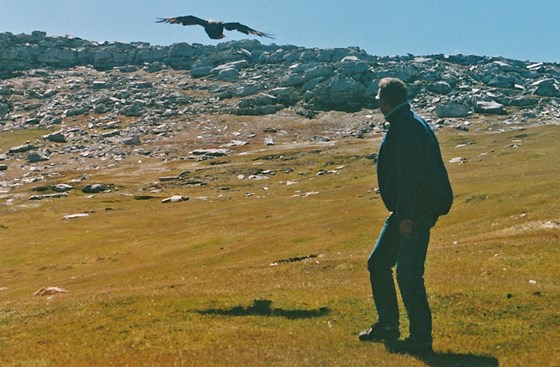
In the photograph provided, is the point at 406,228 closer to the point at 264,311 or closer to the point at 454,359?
the point at 454,359

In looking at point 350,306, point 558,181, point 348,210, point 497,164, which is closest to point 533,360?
point 350,306

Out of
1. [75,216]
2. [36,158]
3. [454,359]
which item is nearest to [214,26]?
[454,359]

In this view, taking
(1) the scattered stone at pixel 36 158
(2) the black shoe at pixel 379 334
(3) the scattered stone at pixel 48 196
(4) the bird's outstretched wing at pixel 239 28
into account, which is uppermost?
(4) the bird's outstretched wing at pixel 239 28

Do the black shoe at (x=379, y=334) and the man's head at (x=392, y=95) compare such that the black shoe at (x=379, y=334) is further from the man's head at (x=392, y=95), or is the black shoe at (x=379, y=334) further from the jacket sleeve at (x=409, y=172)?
the man's head at (x=392, y=95)

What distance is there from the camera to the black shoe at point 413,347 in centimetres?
1252

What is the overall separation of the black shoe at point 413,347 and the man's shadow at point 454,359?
72 millimetres

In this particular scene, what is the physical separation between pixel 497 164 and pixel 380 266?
8361cm

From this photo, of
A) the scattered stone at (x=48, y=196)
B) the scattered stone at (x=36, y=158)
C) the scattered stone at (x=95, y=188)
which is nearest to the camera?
the scattered stone at (x=48, y=196)

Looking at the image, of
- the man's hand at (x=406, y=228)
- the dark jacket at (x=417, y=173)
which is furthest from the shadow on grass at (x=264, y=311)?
the dark jacket at (x=417, y=173)

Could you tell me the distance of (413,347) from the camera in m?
12.6

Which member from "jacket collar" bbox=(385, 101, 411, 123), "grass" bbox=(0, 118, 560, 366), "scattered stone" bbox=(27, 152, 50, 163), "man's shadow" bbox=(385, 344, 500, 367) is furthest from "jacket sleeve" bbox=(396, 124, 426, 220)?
"scattered stone" bbox=(27, 152, 50, 163)

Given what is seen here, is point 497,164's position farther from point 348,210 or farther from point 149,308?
point 149,308

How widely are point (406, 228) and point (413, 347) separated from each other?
2936 mm

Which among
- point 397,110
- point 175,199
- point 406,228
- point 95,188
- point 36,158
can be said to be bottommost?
point 95,188
